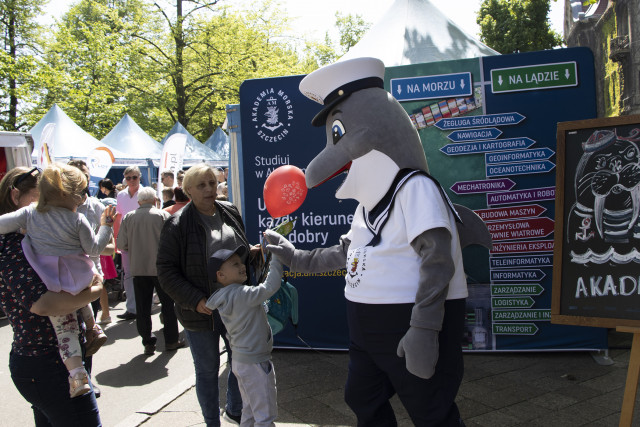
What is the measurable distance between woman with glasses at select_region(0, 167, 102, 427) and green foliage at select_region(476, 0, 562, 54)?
29304mm

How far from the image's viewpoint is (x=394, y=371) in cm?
248

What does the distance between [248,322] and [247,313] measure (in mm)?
57

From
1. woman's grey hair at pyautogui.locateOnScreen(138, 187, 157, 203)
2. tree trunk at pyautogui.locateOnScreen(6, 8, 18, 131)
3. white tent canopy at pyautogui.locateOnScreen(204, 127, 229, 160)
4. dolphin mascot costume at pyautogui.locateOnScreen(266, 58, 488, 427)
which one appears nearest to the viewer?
dolphin mascot costume at pyautogui.locateOnScreen(266, 58, 488, 427)

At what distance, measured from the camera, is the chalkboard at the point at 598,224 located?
3.05 metres

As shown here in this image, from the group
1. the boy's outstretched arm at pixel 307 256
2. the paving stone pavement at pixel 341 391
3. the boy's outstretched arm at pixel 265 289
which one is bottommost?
the paving stone pavement at pixel 341 391

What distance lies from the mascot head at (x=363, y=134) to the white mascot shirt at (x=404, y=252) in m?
0.18

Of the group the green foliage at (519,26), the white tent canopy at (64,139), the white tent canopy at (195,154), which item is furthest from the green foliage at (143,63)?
the green foliage at (519,26)

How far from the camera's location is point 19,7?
24297 millimetres

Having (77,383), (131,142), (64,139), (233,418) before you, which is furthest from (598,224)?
(131,142)

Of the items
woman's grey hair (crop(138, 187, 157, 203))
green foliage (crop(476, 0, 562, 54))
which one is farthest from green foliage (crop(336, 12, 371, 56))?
woman's grey hair (crop(138, 187, 157, 203))

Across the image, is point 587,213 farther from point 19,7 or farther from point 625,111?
point 19,7

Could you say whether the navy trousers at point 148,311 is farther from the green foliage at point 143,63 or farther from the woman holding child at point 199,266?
the green foliage at point 143,63

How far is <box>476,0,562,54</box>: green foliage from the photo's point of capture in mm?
28266

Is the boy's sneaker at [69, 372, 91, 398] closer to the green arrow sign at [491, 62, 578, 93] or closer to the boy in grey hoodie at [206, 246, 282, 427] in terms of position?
the boy in grey hoodie at [206, 246, 282, 427]
